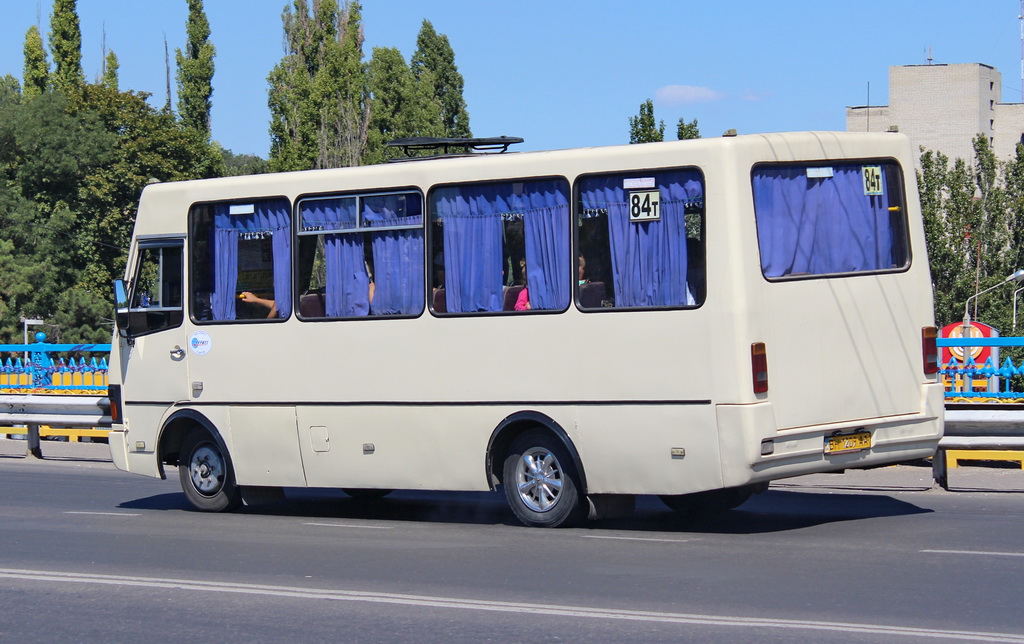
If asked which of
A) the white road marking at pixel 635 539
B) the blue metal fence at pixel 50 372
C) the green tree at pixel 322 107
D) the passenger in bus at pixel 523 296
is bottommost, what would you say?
the white road marking at pixel 635 539

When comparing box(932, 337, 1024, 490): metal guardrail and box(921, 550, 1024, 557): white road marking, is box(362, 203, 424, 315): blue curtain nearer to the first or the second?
box(921, 550, 1024, 557): white road marking

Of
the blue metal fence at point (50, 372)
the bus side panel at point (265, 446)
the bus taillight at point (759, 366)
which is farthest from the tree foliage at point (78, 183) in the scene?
the bus taillight at point (759, 366)

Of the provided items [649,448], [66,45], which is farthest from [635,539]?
[66,45]

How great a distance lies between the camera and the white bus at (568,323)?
9.89m

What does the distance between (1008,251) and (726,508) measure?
50961mm

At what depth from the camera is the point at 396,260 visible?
37.8 feet

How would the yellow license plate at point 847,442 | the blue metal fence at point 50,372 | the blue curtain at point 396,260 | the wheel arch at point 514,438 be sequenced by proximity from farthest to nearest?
the blue metal fence at point 50,372 → the blue curtain at point 396,260 → the wheel arch at point 514,438 → the yellow license plate at point 847,442

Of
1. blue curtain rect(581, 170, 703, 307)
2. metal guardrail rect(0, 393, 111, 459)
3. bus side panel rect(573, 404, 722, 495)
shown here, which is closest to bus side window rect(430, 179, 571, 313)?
blue curtain rect(581, 170, 703, 307)

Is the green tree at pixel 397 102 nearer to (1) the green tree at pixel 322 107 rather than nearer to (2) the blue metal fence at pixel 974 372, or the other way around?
(1) the green tree at pixel 322 107

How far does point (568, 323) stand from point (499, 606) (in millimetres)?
3466

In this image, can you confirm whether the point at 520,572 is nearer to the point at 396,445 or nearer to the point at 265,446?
the point at 396,445

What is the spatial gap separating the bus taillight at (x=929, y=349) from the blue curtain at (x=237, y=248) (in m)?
5.30

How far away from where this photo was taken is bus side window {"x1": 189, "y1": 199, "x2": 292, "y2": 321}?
1217cm

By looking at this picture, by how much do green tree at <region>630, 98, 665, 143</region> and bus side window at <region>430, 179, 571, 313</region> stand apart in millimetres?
35671
